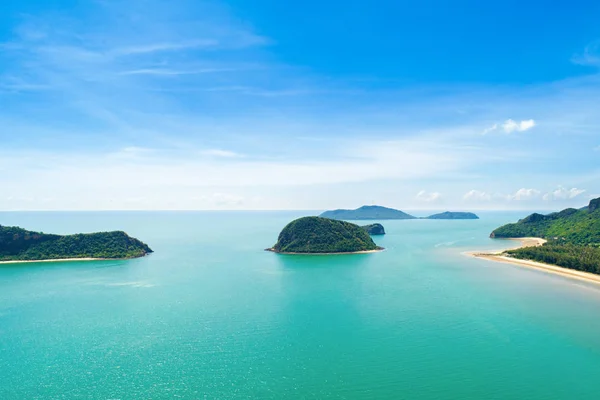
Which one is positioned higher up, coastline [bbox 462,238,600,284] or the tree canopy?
the tree canopy

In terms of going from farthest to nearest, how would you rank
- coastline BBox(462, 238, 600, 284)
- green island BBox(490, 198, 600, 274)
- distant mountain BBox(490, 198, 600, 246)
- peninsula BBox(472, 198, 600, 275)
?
distant mountain BBox(490, 198, 600, 246), peninsula BBox(472, 198, 600, 275), green island BBox(490, 198, 600, 274), coastline BBox(462, 238, 600, 284)

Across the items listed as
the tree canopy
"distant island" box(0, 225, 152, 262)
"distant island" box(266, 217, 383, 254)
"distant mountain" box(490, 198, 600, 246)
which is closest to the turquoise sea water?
"distant island" box(0, 225, 152, 262)

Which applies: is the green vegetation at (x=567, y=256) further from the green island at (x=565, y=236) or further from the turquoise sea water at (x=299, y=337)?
→ the turquoise sea water at (x=299, y=337)

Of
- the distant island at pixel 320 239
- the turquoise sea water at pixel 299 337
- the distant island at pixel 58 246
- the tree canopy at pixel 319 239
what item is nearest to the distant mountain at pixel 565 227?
the turquoise sea water at pixel 299 337

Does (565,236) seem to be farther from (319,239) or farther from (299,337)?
(299,337)

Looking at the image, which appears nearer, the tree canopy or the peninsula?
the peninsula

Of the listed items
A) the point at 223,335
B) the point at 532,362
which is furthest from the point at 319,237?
the point at 532,362

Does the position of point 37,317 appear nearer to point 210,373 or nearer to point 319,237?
point 210,373

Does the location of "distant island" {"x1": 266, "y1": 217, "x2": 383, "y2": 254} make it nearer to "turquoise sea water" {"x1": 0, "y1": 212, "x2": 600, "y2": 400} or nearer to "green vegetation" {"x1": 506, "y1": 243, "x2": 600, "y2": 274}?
"turquoise sea water" {"x1": 0, "y1": 212, "x2": 600, "y2": 400}
